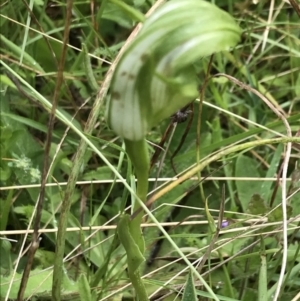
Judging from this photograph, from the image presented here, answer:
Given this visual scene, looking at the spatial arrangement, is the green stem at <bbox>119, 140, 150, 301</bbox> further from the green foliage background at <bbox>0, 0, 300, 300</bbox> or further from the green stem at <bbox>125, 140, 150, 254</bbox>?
the green foliage background at <bbox>0, 0, 300, 300</bbox>

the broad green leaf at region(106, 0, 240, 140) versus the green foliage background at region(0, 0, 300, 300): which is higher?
the broad green leaf at region(106, 0, 240, 140)

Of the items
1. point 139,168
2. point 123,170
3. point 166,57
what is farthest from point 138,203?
point 123,170

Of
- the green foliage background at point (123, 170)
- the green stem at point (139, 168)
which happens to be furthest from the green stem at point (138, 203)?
the green foliage background at point (123, 170)

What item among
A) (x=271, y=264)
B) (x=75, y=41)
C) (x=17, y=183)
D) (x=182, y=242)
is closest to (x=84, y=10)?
(x=75, y=41)

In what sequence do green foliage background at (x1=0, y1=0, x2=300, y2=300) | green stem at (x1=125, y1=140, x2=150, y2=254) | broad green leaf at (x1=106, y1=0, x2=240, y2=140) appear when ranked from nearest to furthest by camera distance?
broad green leaf at (x1=106, y1=0, x2=240, y2=140) → green stem at (x1=125, y1=140, x2=150, y2=254) → green foliage background at (x1=0, y1=0, x2=300, y2=300)

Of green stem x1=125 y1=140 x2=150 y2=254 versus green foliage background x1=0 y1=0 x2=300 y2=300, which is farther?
green foliage background x1=0 y1=0 x2=300 y2=300

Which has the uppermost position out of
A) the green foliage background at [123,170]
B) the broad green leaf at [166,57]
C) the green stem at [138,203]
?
the broad green leaf at [166,57]

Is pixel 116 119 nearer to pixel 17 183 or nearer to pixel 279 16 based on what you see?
pixel 17 183

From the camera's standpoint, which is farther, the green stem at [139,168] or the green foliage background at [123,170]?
the green foliage background at [123,170]

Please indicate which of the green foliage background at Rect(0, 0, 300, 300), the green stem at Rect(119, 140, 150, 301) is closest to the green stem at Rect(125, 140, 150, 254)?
the green stem at Rect(119, 140, 150, 301)

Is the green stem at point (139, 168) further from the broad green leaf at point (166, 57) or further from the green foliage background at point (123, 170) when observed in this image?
the green foliage background at point (123, 170)
